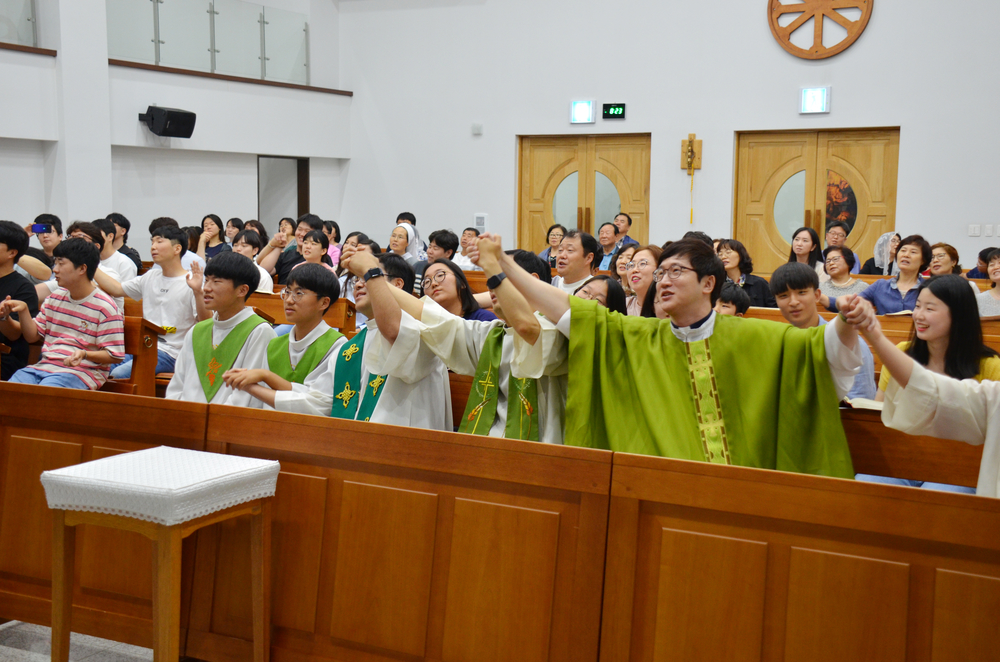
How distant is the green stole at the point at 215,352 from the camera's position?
3.47 meters

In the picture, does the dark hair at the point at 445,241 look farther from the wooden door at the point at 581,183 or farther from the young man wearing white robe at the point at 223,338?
the wooden door at the point at 581,183

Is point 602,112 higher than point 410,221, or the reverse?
point 602,112

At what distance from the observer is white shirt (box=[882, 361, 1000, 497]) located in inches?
89.4

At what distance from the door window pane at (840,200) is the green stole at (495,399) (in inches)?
328

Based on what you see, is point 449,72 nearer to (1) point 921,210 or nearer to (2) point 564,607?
(1) point 921,210

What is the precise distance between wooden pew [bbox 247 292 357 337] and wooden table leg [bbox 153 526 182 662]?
346 cm

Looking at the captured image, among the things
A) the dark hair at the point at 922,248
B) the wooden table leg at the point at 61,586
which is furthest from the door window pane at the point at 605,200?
the wooden table leg at the point at 61,586

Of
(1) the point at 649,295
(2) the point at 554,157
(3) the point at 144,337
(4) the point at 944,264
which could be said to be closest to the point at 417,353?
(1) the point at 649,295

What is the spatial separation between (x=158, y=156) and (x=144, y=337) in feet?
23.1

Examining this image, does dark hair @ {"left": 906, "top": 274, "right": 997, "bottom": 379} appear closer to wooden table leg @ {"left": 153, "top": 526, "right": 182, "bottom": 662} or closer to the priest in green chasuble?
the priest in green chasuble

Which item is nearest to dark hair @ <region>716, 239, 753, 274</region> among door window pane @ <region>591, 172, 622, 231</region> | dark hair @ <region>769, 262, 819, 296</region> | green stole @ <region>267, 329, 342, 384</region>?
dark hair @ <region>769, 262, 819, 296</region>

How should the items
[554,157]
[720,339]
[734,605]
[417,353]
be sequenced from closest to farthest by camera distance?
[734,605]
[720,339]
[417,353]
[554,157]

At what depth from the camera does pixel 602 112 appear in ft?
36.1

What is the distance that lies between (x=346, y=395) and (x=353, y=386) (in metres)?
0.04
